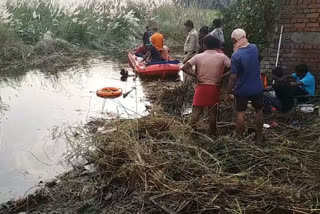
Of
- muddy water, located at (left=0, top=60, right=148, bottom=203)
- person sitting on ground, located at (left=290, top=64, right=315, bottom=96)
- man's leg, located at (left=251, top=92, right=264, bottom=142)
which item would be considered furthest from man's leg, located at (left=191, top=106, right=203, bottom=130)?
person sitting on ground, located at (left=290, top=64, right=315, bottom=96)

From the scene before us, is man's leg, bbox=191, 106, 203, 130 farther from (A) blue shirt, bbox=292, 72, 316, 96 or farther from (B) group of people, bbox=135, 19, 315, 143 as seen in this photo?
(A) blue shirt, bbox=292, 72, 316, 96

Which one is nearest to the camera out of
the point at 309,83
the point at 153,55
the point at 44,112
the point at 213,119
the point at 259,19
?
the point at 213,119

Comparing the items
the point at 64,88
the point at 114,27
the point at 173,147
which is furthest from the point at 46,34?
the point at 173,147

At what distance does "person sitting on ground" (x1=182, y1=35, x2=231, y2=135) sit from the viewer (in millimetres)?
5559

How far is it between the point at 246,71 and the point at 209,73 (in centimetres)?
58

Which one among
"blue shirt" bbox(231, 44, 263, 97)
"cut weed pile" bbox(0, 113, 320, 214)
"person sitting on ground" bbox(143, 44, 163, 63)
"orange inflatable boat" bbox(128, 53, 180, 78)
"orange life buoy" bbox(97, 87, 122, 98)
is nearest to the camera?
"cut weed pile" bbox(0, 113, 320, 214)

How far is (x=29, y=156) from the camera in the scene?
6.15m

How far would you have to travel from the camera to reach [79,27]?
17.1 m

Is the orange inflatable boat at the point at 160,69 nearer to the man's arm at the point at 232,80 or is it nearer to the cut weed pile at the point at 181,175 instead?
the cut weed pile at the point at 181,175


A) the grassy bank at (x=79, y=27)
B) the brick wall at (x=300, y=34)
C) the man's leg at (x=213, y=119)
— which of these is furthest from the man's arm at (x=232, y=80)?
the grassy bank at (x=79, y=27)

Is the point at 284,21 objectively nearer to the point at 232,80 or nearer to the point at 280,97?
the point at 280,97

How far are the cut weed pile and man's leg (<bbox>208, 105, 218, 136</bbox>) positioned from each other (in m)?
0.31

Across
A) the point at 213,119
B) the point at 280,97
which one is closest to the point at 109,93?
the point at 213,119

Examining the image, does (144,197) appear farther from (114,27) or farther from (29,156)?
(114,27)
